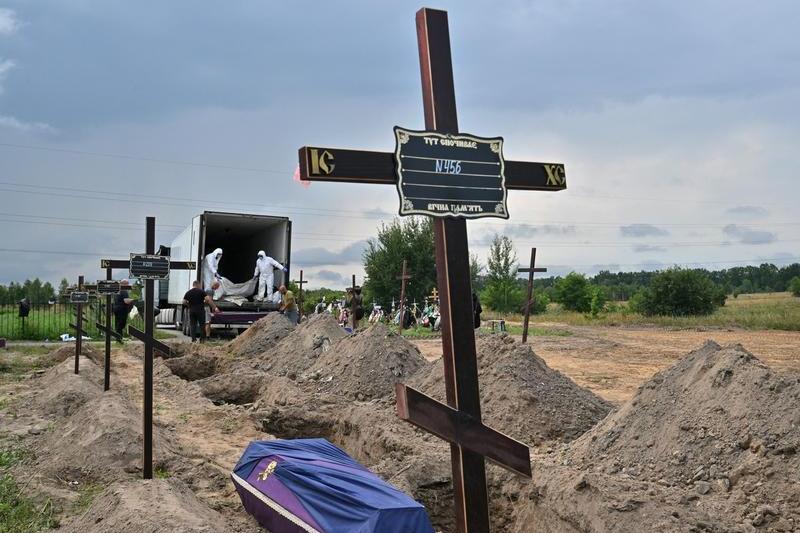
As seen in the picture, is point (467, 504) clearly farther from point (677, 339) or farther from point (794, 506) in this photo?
point (677, 339)

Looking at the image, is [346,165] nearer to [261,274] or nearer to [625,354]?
[261,274]

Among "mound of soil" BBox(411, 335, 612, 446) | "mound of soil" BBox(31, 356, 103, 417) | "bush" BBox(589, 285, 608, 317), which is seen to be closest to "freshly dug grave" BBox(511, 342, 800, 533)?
"mound of soil" BBox(411, 335, 612, 446)

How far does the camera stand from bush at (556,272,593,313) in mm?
57531

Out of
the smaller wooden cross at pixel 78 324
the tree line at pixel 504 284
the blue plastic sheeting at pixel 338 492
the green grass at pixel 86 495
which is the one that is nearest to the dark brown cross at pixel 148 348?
the green grass at pixel 86 495

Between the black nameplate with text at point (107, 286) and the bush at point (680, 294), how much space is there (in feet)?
124

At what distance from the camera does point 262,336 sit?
54.8 feet

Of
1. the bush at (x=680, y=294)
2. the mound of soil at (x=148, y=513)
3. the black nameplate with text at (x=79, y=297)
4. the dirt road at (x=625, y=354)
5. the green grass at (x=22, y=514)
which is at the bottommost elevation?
the green grass at (x=22, y=514)

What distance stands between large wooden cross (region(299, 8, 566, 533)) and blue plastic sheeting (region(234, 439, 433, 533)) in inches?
25.4

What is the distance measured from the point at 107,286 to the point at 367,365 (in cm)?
414

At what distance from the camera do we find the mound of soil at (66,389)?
31.7ft

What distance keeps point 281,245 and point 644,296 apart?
101 feet

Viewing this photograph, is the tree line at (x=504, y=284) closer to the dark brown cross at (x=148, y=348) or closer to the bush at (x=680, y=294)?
the bush at (x=680, y=294)

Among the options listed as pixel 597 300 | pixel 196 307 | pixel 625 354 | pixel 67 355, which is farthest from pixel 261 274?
pixel 597 300

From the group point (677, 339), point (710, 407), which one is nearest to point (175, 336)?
point (677, 339)
